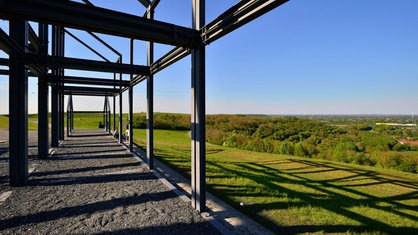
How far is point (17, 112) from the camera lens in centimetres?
485

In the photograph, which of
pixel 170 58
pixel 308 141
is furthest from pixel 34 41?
pixel 308 141

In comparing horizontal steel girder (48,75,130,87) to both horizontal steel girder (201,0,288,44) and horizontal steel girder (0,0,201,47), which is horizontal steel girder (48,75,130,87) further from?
horizontal steel girder (201,0,288,44)

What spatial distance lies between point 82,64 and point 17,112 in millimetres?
1959

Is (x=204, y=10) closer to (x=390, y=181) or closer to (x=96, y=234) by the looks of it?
(x=96, y=234)

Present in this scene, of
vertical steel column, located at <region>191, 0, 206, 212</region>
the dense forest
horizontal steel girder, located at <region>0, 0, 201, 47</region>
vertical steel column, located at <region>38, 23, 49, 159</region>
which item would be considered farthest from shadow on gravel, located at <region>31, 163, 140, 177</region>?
the dense forest

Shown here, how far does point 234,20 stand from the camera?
2.90 meters

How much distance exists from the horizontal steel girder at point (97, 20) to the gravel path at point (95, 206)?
116 inches

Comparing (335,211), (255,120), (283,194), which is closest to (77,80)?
(283,194)

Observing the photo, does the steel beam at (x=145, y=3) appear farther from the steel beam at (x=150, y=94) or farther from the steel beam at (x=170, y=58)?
the steel beam at (x=170, y=58)

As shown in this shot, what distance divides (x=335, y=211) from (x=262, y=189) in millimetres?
1650

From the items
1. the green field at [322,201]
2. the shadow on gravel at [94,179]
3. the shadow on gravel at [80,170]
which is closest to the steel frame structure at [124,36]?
the shadow on gravel at [94,179]

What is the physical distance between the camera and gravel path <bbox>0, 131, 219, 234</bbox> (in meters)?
3.06

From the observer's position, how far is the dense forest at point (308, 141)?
1722 cm

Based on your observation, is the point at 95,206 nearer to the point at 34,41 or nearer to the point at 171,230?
the point at 171,230
